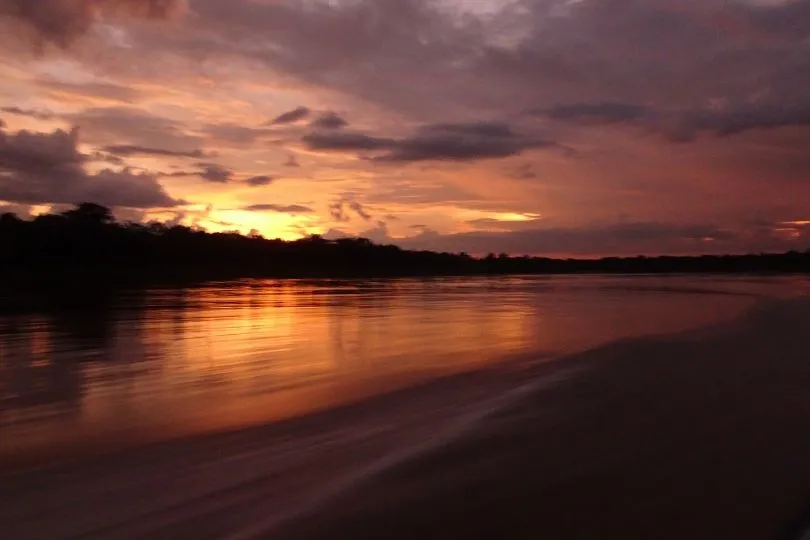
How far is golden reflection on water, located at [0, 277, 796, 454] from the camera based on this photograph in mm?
8953

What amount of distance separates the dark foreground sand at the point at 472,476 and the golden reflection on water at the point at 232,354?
1199 mm

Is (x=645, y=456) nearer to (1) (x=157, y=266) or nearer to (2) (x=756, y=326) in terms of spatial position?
(2) (x=756, y=326)

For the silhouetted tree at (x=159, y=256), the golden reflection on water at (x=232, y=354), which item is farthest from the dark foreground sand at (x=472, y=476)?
the silhouetted tree at (x=159, y=256)

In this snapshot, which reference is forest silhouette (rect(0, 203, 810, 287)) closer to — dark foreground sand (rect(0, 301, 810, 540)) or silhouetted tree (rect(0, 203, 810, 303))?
silhouetted tree (rect(0, 203, 810, 303))

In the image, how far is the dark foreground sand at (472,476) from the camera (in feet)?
17.3

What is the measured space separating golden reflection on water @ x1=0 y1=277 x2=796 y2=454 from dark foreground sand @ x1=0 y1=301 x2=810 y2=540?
1.20m

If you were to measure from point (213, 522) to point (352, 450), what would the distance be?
2296 mm

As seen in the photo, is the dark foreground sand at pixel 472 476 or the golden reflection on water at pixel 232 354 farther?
the golden reflection on water at pixel 232 354

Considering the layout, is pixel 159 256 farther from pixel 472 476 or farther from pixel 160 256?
pixel 472 476

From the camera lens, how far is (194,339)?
16656 millimetres

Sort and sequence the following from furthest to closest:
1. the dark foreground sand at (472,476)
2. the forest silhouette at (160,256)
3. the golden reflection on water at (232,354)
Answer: the forest silhouette at (160,256), the golden reflection on water at (232,354), the dark foreground sand at (472,476)

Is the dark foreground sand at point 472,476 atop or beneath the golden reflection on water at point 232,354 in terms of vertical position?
beneath

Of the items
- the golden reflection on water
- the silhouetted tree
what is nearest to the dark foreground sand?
the golden reflection on water

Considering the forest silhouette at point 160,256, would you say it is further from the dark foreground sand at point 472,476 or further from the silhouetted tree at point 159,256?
the dark foreground sand at point 472,476
